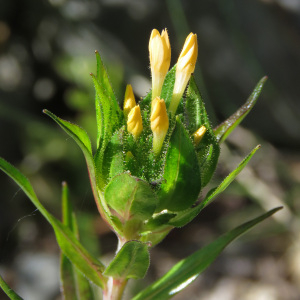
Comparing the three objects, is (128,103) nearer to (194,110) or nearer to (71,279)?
(194,110)

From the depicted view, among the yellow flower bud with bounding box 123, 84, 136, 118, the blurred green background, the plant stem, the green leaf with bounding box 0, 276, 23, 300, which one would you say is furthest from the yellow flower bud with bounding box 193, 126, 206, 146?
the blurred green background

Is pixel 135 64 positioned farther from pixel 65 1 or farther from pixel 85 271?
pixel 85 271

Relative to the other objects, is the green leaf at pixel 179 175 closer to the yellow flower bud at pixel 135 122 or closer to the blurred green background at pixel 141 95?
the yellow flower bud at pixel 135 122

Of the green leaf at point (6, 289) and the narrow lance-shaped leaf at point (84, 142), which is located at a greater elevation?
the narrow lance-shaped leaf at point (84, 142)

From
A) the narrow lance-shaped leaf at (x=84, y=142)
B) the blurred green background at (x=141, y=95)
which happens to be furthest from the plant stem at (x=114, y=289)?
the blurred green background at (x=141, y=95)

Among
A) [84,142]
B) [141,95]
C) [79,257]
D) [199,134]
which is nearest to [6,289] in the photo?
[79,257]

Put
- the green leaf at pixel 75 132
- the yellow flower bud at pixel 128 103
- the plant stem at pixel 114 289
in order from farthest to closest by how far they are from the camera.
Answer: the plant stem at pixel 114 289 → the yellow flower bud at pixel 128 103 → the green leaf at pixel 75 132

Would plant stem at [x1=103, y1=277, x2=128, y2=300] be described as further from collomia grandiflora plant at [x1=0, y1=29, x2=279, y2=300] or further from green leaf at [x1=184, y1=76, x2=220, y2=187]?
green leaf at [x1=184, y1=76, x2=220, y2=187]
